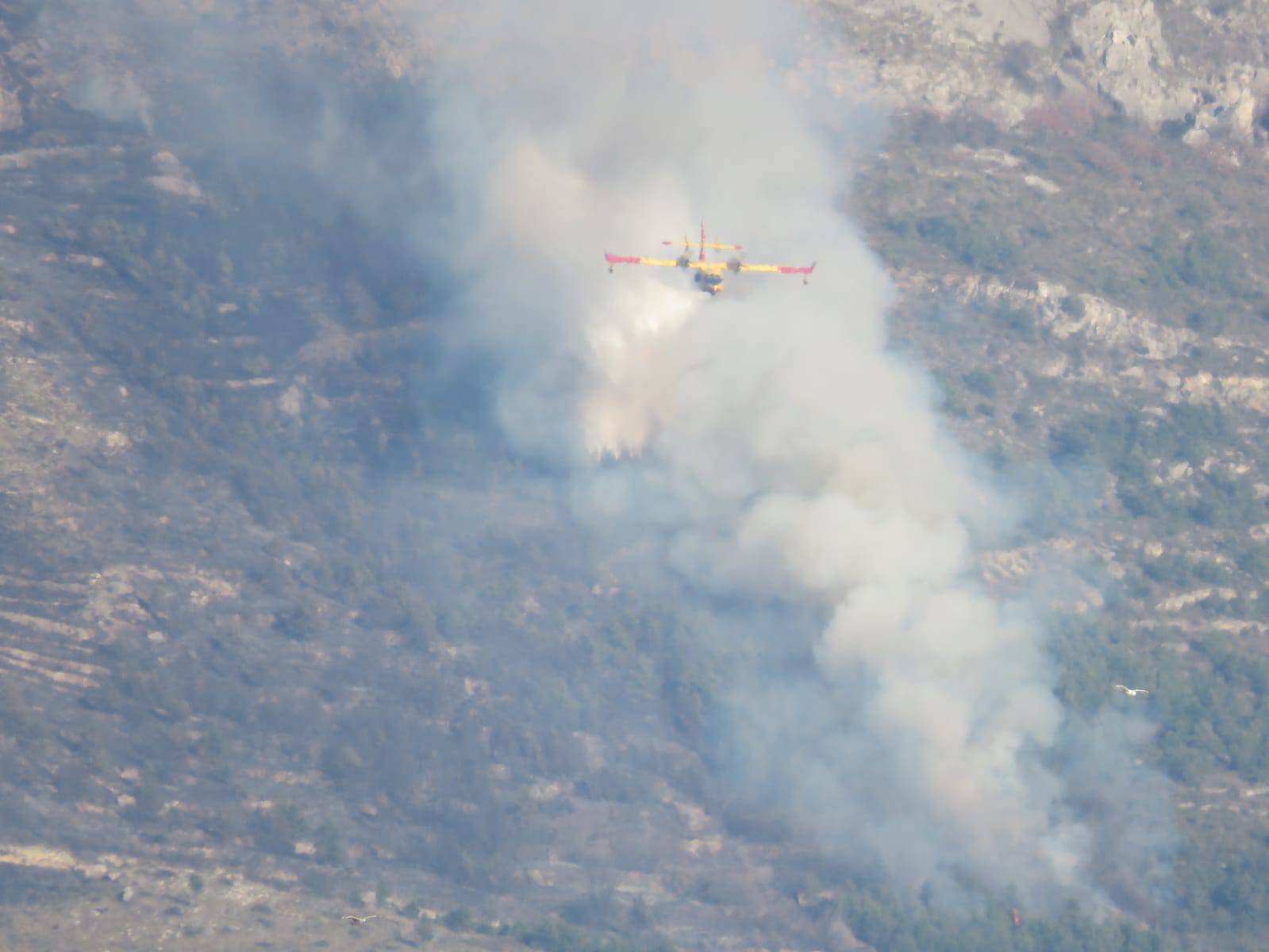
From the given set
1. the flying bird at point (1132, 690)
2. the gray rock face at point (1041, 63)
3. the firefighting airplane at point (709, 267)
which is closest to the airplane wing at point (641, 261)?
the firefighting airplane at point (709, 267)

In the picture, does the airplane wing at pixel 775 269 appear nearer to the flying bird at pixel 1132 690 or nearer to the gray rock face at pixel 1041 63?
the flying bird at pixel 1132 690

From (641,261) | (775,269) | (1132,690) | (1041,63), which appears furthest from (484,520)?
(1041,63)

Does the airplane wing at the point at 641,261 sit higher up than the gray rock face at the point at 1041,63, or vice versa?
the gray rock face at the point at 1041,63

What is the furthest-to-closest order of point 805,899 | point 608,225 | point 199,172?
1. point 199,172
2. point 608,225
3. point 805,899

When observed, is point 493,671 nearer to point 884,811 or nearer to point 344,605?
point 344,605

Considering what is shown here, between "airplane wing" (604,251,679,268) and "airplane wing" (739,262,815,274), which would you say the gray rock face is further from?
"airplane wing" (739,262,815,274)

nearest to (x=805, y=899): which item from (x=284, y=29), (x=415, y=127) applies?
(x=415, y=127)

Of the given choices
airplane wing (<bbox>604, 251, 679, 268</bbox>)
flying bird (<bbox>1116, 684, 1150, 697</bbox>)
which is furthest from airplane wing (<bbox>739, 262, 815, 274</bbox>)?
flying bird (<bbox>1116, 684, 1150, 697</bbox>)

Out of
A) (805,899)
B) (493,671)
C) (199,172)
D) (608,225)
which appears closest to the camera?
(805,899)
